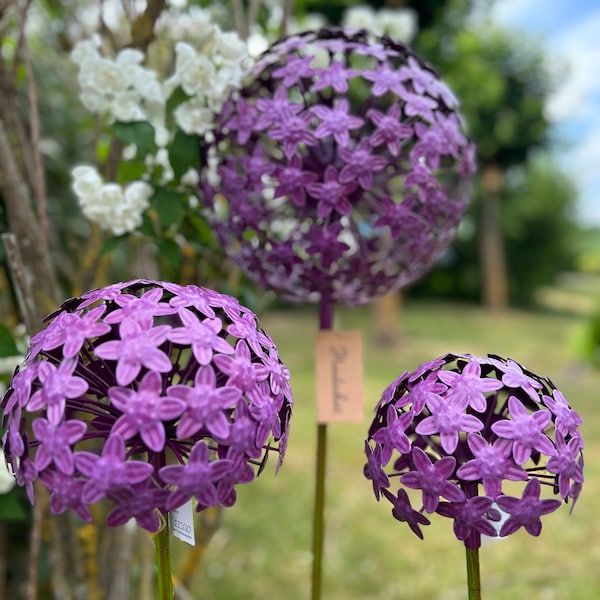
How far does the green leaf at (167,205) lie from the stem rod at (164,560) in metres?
0.42

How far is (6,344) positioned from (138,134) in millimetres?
319

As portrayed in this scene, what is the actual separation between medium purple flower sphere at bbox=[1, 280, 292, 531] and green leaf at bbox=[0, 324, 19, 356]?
362 mm

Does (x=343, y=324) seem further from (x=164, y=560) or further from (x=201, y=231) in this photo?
(x=164, y=560)

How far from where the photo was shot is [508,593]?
192 centimetres

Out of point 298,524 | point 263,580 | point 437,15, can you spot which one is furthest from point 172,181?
point 437,15

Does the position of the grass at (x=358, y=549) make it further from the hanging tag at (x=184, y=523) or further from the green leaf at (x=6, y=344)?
the hanging tag at (x=184, y=523)

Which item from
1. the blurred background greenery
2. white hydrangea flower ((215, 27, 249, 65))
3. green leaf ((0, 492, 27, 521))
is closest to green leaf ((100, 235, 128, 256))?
the blurred background greenery

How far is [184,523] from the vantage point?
512 millimetres

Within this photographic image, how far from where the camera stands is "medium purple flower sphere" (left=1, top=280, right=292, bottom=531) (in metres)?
0.42

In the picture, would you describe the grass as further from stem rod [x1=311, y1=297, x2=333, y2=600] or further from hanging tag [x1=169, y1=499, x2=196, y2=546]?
hanging tag [x1=169, y1=499, x2=196, y2=546]

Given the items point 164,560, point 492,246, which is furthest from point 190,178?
point 492,246

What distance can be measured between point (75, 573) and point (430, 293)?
965cm

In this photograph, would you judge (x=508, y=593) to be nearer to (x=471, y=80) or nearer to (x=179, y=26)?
(x=179, y=26)

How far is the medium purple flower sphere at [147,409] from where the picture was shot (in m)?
0.42
